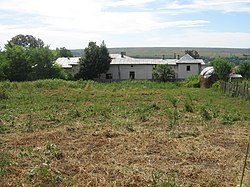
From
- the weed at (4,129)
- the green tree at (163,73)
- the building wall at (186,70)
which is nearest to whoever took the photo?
the weed at (4,129)

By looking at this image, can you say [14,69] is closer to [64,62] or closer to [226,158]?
[64,62]

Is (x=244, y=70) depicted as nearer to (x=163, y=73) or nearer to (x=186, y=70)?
(x=186, y=70)

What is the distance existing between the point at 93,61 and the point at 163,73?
876cm

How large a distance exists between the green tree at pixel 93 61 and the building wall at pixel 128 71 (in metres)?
3.55

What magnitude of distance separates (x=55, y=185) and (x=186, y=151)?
329 cm

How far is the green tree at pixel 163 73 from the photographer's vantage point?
4372cm

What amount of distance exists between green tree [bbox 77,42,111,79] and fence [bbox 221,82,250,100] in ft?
68.2

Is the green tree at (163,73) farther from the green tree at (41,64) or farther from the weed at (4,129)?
the weed at (4,129)

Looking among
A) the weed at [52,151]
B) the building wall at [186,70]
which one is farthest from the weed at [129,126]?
the building wall at [186,70]

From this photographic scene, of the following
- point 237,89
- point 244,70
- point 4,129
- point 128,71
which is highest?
point 4,129

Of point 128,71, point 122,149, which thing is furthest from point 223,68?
point 122,149

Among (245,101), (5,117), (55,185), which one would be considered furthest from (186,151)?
(245,101)

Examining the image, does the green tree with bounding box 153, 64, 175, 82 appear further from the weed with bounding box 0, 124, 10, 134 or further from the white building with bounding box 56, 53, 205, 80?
the weed with bounding box 0, 124, 10, 134

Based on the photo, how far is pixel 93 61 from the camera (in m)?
44.0
